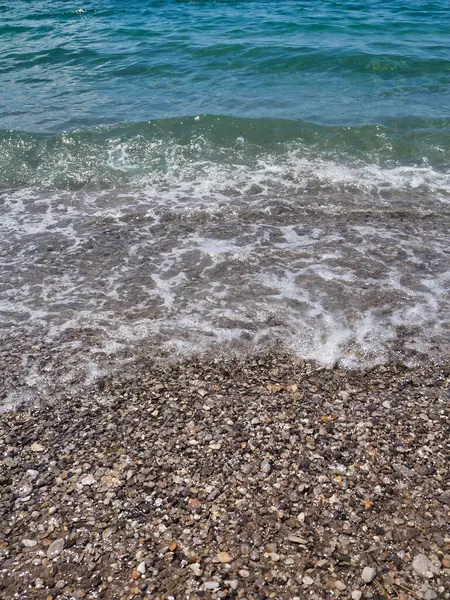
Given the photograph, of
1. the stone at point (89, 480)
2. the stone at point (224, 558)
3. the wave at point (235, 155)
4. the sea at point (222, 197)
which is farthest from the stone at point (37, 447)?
the wave at point (235, 155)

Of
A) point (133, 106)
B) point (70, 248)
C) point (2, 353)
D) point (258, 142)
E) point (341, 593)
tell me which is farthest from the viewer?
point (133, 106)

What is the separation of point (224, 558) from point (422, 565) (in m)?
1.50

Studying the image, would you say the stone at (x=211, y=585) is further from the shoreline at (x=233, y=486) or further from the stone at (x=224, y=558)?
the stone at (x=224, y=558)

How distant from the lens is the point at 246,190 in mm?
10867

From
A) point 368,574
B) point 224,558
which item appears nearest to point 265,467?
point 224,558

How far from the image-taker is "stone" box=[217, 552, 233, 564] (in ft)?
13.7

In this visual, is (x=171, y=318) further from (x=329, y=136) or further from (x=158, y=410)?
(x=329, y=136)

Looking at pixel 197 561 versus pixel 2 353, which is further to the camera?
pixel 2 353

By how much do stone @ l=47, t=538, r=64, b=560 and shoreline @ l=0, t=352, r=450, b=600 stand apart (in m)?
0.01

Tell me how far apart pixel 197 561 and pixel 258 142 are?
10.5m

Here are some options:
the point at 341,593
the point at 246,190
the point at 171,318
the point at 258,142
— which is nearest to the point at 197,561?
the point at 341,593

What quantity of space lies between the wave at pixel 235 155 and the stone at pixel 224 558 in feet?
25.7

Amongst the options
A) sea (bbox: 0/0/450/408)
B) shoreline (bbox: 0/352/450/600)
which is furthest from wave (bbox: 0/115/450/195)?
shoreline (bbox: 0/352/450/600)

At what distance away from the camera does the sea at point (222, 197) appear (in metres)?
6.84
